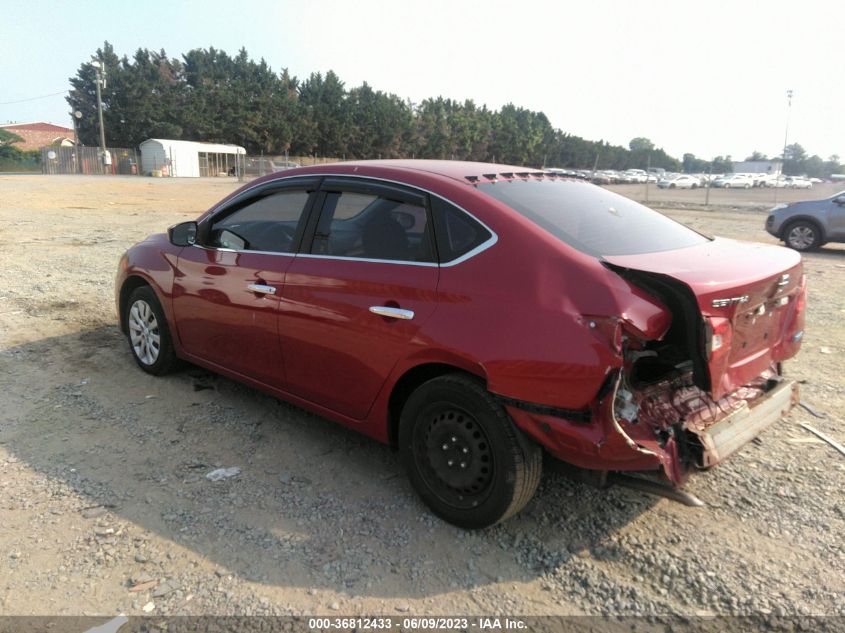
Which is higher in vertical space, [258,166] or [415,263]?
[258,166]

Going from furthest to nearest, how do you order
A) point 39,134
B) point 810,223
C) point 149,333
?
point 39,134
point 810,223
point 149,333

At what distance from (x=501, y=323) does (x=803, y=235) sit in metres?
13.8

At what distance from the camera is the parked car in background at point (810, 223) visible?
43.9 feet

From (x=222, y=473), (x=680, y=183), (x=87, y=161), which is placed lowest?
(x=222, y=473)

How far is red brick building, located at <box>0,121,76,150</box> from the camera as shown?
84225 mm

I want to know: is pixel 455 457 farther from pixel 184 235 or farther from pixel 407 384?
pixel 184 235

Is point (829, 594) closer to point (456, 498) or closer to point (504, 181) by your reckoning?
point (456, 498)

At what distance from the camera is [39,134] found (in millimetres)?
90375

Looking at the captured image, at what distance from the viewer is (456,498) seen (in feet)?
10.2

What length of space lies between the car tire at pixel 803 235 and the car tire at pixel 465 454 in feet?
44.5

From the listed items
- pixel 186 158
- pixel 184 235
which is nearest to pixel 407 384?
pixel 184 235

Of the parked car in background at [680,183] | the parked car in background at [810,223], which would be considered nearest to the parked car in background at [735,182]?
the parked car in background at [680,183]

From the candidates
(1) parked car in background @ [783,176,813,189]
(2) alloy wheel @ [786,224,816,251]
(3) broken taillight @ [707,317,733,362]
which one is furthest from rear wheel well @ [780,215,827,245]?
(1) parked car in background @ [783,176,813,189]

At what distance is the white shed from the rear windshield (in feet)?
170
